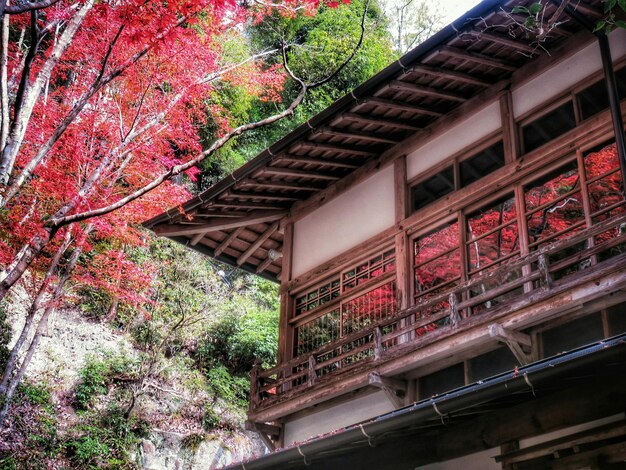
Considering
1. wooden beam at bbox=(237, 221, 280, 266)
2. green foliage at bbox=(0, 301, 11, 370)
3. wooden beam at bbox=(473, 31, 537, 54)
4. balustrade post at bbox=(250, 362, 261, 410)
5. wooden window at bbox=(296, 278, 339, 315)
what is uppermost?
wooden beam at bbox=(473, 31, 537, 54)

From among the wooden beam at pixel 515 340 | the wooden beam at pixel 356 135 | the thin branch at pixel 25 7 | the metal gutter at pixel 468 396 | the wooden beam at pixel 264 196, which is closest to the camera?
the metal gutter at pixel 468 396

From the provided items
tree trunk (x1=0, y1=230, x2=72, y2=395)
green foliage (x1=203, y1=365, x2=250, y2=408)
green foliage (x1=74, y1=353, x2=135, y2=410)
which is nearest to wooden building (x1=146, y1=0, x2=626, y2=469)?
tree trunk (x1=0, y1=230, x2=72, y2=395)

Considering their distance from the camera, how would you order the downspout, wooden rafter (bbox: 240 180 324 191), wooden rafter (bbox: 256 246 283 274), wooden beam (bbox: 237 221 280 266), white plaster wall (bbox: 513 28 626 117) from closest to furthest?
the downspout → white plaster wall (bbox: 513 28 626 117) → wooden rafter (bbox: 240 180 324 191) → wooden beam (bbox: 237 221 280 266) → wooden rafter (bbox: 256 246 283 274)

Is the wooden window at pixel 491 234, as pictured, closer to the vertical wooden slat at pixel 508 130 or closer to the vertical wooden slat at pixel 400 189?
the vertical wooden slat at pixel 508 130

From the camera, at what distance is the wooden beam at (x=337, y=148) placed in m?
12.5

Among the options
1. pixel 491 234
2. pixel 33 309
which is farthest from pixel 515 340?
pixel 33 309

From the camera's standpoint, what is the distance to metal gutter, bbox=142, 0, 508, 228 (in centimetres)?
955

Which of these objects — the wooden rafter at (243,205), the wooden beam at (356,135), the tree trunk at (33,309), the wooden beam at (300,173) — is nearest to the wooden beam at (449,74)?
the wooden beam at (356,135)

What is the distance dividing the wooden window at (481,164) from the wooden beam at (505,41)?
4.75 ft

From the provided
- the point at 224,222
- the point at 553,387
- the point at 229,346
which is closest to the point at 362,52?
the point at 229,346

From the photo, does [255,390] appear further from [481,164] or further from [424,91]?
[424,91]

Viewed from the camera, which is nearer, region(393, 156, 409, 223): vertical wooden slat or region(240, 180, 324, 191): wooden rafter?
region(393, 156, 409, 223): vertical wooden slat

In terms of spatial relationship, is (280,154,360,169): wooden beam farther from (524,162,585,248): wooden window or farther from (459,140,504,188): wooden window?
(524,162,585,248): wooden window

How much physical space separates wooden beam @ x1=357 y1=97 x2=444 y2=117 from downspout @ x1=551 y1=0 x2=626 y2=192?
3.02 m
